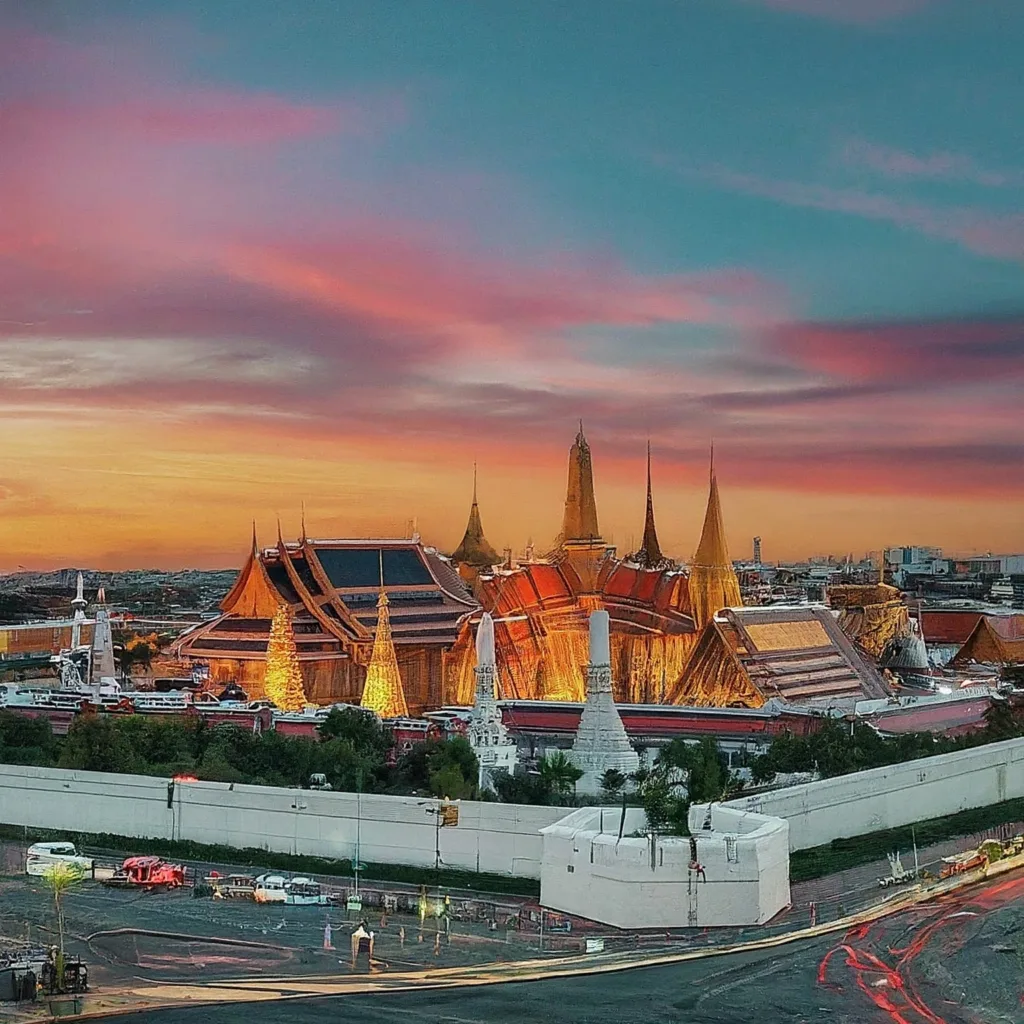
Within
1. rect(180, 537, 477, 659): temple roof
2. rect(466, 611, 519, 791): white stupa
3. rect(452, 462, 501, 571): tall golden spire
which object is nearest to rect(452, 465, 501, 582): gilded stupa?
rect(452, 462, 501, 571): tall golden spire

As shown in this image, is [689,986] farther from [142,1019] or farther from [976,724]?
[976,724]

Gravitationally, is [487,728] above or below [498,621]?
below

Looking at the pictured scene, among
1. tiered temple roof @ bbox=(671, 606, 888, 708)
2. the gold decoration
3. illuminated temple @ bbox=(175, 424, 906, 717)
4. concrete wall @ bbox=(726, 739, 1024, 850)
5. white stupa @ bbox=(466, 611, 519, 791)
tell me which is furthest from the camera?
illuminated temple @ bbox=(175, 424, 906, 717)

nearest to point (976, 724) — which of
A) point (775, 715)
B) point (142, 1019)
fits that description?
point (775, 715)

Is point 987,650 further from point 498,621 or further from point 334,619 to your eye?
point 334,619

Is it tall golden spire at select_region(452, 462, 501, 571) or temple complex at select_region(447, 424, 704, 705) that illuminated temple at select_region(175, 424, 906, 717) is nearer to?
temple complex at select_region(447, 424, 704, 705)

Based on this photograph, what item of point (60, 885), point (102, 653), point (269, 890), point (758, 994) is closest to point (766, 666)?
point (102, 653)
